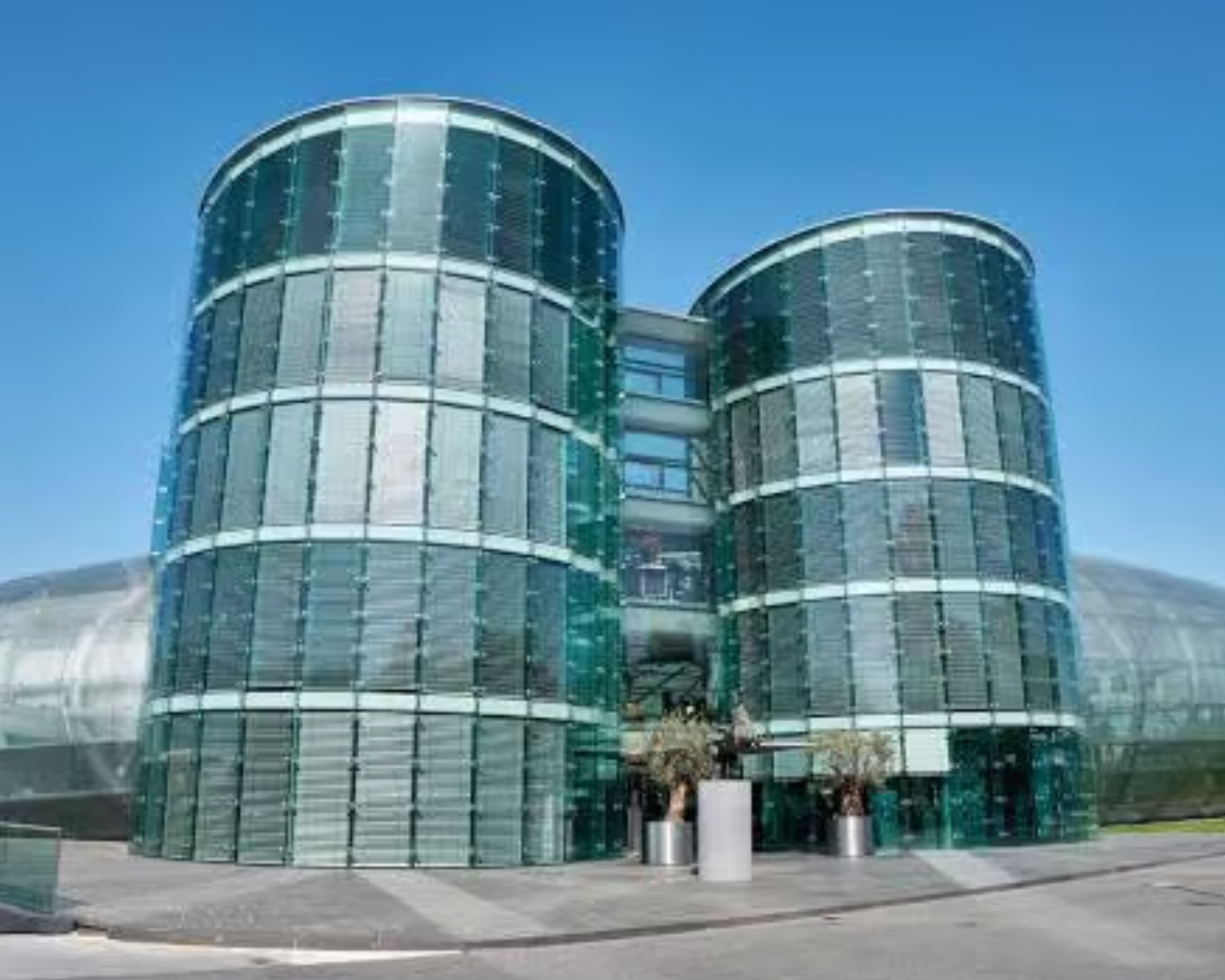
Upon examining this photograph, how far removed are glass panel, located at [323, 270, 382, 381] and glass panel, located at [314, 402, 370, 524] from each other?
99 cm

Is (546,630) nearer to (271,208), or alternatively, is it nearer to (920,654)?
(920,654)

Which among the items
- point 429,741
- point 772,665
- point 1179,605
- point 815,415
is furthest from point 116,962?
point 1179,605

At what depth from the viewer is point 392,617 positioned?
2964 centimetres

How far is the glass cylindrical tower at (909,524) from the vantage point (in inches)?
1419

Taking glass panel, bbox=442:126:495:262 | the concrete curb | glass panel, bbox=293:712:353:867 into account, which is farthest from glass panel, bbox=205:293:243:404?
the concrete curb

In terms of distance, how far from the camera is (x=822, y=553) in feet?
125

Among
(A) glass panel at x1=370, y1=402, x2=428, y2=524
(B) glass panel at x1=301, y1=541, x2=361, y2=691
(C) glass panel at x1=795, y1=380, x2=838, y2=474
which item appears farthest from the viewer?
(C) glass panel at x1=795, y1=380, x2=838, y2=474

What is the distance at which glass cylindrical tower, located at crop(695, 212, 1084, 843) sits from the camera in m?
36.0

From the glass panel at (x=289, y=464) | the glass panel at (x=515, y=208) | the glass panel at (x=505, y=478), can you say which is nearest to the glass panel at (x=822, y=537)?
the glass panel at (x=505, y=478)

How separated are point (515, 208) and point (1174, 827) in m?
34.5

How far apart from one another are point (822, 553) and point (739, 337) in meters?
9.06

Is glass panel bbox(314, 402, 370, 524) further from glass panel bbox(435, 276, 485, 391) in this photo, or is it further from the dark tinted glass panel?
the dark tinted glass panel

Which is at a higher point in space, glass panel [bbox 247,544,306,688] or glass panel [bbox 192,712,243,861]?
glass panel [bbox 247,544,306,688]

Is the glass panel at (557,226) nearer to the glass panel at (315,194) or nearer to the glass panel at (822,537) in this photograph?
the glass panel at (315,194)
